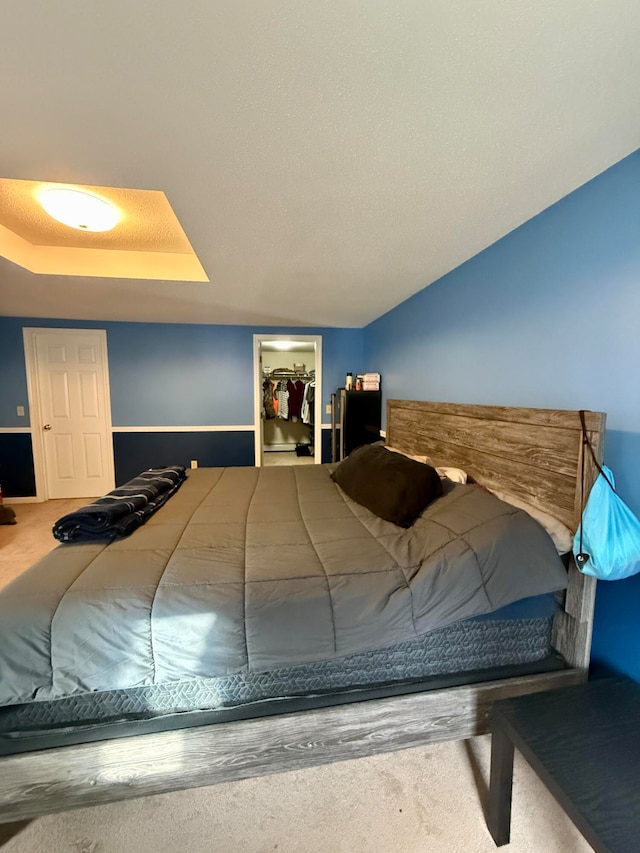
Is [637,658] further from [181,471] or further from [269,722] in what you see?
[181,471]

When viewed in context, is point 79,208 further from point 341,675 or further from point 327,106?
point 341,675

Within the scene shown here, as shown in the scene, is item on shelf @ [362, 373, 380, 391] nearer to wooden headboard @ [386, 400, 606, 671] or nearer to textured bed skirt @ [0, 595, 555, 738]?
wooden headboard @ [386, 400, 606, 671]

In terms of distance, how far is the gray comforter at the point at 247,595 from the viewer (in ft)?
3.33

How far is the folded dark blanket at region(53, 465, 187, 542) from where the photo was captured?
4.69 feet

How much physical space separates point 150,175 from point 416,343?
7.00 ft

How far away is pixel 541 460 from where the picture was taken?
1466 mm

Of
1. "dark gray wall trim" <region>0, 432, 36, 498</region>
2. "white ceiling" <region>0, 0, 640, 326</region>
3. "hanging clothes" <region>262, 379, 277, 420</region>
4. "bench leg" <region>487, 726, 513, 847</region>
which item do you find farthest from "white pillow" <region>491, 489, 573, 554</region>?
"hanging clothes" <region>262, 379, 277, 420</region>

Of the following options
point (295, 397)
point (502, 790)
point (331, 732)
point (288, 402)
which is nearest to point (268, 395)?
point (288, 402)

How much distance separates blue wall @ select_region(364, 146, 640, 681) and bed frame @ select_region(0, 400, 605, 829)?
0.13 metres

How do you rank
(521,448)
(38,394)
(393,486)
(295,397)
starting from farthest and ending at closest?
(295,397) < (38,394) < (393,486) < (521,448)

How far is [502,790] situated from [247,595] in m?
0.98

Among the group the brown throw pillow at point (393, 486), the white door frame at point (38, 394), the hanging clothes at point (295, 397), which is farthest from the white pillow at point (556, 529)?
the hanging clothes at point (295, 397)

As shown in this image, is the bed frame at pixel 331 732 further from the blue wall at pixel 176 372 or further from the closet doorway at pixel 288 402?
the closet doorway at pixel 288 402

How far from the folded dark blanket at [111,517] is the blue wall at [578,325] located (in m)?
1.94
